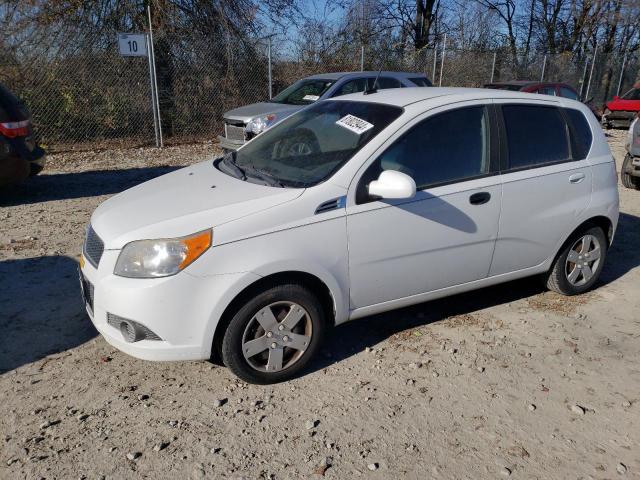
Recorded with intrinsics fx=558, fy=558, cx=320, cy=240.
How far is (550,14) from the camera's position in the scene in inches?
1160

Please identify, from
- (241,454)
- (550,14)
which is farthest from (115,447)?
(550,14)

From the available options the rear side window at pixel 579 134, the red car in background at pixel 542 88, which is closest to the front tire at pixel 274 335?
the rear side window at pixel 579 134

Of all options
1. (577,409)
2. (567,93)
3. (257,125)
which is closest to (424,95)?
(577,409)

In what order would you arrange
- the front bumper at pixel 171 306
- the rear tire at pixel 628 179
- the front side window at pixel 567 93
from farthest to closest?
the front side window at pixel 567 93 < the rear tire at pixel 628 179 < the front bumper at pixel 171 306

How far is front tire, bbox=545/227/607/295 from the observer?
4621 millimetres

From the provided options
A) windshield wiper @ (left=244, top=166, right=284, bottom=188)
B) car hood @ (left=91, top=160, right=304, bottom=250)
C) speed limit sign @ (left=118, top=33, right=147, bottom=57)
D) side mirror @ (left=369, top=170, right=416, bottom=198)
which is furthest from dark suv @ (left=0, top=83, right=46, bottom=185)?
side mirror @ (left=369, top=170, right=416, bottom=198)

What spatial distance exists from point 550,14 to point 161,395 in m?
31.9

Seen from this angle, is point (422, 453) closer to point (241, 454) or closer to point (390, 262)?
point (241, 454)

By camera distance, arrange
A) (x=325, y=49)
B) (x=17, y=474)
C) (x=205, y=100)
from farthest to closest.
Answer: (x=325, y=49) → (x=205, y=100) → (x=17, y=474)

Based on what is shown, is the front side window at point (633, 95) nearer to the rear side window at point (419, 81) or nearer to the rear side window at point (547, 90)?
the rear side window at point (547, 90)

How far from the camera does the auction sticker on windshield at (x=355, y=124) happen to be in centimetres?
369

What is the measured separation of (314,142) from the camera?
154 inches

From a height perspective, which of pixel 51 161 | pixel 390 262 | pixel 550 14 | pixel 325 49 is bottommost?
pixel 51 161

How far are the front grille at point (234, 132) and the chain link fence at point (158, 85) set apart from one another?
2653mm
